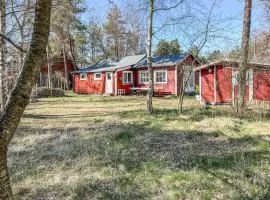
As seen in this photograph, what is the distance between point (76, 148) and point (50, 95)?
20.5m

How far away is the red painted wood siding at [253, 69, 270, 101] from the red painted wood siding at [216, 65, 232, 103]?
4.13 feet

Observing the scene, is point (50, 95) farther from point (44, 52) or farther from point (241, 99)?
point (44, 52)

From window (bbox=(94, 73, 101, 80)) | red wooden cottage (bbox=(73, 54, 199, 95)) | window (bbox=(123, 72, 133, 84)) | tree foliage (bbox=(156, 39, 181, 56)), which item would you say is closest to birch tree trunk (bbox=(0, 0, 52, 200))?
red wooden cottage (bbox=(73, 54, 199, 95))

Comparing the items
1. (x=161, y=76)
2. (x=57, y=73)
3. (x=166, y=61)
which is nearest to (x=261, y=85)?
(x=166, y=61)

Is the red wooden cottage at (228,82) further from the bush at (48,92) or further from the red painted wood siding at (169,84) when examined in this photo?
the bush at (48,92)

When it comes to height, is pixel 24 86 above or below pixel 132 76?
below

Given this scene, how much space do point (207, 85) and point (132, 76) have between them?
35.7 ft

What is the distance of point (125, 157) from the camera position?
682cm

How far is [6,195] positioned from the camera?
3107 millimetres

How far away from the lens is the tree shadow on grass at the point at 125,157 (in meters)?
5.48

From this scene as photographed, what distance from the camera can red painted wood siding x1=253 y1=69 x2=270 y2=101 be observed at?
17.1m

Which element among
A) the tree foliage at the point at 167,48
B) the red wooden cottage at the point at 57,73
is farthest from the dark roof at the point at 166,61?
the tree foliage at the point at 167,48

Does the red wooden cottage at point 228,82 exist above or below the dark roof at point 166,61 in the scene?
below

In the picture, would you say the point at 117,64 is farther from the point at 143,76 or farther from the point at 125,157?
the point at 125,157
